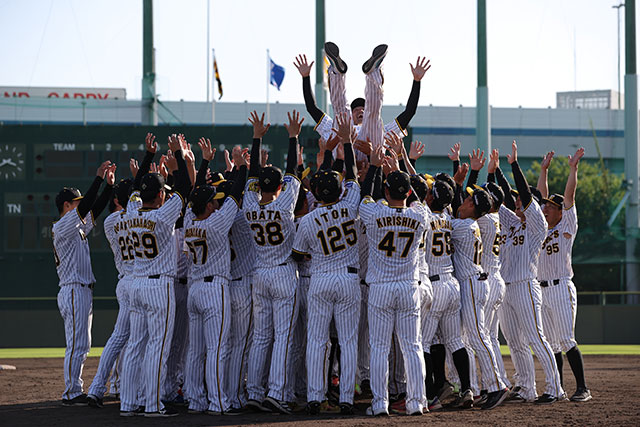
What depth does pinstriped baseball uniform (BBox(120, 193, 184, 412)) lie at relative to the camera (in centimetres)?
796

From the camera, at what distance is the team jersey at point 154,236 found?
7.97m

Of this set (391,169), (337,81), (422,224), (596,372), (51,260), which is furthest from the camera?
(51,260)

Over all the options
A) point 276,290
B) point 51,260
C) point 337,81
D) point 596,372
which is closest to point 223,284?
point 276,290

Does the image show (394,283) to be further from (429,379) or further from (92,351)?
(92,351)

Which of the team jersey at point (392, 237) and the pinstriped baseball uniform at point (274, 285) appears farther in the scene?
the pinstriped baseball uniform at point (274, 285)

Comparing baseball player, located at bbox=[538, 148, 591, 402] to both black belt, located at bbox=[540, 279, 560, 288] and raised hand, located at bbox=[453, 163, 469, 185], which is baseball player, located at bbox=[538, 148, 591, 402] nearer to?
black belt, located at bbox=[540, 279, 560, 288]

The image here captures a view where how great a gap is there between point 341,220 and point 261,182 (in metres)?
0.86

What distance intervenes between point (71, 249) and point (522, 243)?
4.69 meters

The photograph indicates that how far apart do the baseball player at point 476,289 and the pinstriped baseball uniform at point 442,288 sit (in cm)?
13

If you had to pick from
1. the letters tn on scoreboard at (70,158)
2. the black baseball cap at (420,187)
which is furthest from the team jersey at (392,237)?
the letters tn on scoreboard at (70,158)

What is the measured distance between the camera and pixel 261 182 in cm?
821

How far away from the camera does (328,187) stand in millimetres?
7953

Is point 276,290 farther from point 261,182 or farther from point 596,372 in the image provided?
point 596,372

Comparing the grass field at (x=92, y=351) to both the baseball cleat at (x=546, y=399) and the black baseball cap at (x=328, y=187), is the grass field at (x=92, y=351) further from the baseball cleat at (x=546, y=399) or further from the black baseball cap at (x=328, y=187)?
the black baseball cap at (x=328, y=187)
